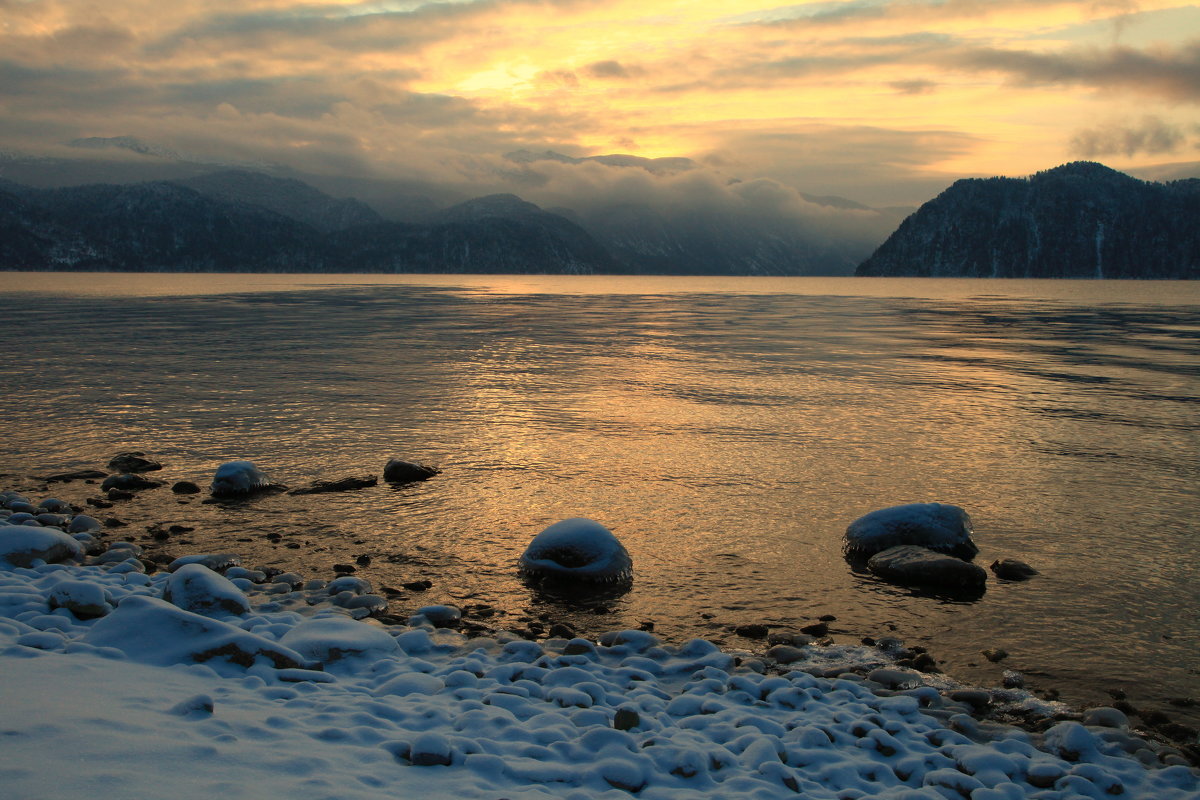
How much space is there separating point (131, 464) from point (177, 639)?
12191 millimetres

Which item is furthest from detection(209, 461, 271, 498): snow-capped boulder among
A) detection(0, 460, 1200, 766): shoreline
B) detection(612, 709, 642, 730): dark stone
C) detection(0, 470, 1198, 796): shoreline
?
detection(612, 709, 642, 730): dark stone

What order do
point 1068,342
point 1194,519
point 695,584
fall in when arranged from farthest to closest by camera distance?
point 1068,342
point 1194,519
point 695,584

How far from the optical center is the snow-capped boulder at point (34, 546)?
42.9ft

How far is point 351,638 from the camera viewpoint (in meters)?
10.5

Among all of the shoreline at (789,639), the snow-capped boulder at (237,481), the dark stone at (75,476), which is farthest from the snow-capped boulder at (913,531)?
the dark stone at (75,476)

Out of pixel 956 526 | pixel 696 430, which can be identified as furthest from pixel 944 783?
pixel 696 430

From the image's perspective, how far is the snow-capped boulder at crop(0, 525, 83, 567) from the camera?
13.1 metres

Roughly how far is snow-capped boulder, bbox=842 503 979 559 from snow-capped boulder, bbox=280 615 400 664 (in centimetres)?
872

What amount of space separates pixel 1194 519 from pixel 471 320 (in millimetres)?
62657

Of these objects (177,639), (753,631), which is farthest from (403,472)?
(753,631)

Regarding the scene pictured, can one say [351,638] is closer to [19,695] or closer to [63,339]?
[19,695]

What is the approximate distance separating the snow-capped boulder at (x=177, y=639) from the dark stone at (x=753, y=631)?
5988mm

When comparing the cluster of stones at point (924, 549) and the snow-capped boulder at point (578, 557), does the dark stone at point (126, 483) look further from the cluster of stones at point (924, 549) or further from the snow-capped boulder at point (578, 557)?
the cluster of stones at point (924, 549)

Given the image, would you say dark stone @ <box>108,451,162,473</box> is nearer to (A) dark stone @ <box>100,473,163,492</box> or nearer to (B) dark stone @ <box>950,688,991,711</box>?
(A) dark stone @ <box>100,473,163,492</box>
